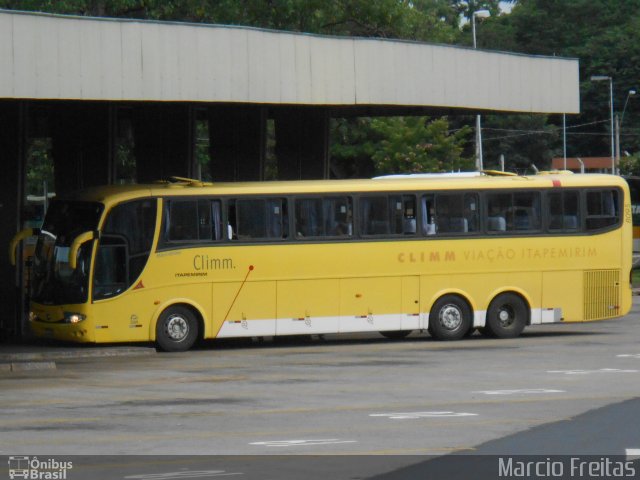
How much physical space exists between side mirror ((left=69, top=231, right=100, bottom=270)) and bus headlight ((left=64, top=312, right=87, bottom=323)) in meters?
0.83

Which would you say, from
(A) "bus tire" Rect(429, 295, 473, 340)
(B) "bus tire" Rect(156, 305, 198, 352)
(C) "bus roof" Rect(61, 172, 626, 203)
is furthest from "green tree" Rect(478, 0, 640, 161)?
(B) "bus tire" Rect(156, 305, 198, 352)

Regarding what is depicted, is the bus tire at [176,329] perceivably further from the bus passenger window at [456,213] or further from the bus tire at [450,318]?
the bus passenger window at [456,213]

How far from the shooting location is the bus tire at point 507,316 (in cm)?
2811

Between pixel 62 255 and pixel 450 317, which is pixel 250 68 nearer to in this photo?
pixel 62 255

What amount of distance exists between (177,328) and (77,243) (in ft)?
7.79

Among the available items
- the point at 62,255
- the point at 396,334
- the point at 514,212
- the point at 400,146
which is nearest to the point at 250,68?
the point at 62,255

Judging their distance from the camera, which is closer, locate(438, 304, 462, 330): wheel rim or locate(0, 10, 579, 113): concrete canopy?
locate(0, 10, 579, 113): concrete canopy

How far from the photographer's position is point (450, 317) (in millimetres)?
27828

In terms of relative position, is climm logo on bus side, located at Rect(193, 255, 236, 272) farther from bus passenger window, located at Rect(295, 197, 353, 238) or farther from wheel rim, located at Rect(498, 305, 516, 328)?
wheel rim, located at Rect(498, 305, 516, 328)

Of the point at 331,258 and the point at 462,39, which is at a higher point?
the point at 462,39

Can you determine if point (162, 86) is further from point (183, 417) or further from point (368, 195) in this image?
point (183, 417)

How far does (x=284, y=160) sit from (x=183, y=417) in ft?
58.8

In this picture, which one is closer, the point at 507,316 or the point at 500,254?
the point at 500,254

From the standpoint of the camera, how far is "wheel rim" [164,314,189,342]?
25953 mm
